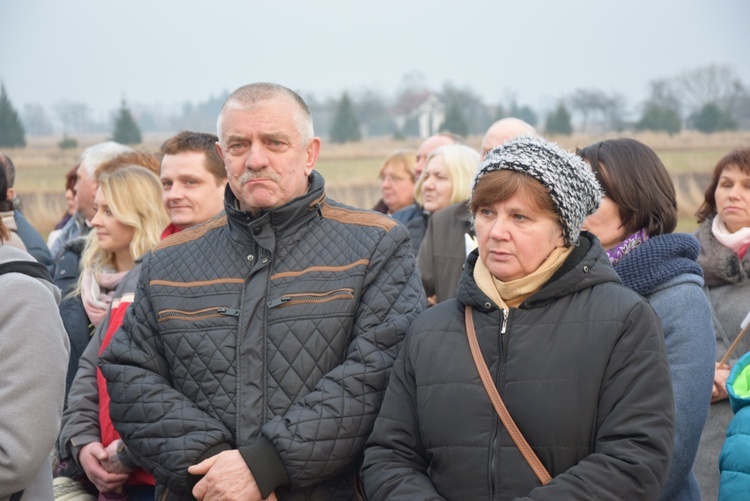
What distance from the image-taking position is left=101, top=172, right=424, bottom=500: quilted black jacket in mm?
2816

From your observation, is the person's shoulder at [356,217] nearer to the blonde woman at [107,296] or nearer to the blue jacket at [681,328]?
the blue jacket at [681,328]

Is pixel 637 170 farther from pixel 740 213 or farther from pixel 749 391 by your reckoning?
pixel 740 213

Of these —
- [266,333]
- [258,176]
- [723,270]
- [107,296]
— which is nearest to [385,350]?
→ [266,333]

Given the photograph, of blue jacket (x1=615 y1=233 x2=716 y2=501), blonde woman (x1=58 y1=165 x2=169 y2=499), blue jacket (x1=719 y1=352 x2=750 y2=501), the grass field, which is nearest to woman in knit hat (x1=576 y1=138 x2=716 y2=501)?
blue jacket (x1=615 y1=233 x2=716 y2=501)

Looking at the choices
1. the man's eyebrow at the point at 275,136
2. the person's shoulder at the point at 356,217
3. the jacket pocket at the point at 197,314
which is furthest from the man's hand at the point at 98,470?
the man's eyebrow at the point at 275,136

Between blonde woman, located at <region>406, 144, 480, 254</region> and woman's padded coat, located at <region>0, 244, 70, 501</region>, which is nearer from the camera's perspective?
woman's padded coat, located at <region>0, 244, 70, 501</region>

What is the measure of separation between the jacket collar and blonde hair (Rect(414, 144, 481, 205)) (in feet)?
10.1

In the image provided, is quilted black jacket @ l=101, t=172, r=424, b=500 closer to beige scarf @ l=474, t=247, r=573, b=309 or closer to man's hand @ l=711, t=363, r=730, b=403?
beige scarf @ l=474, t=247, r=573, b=309

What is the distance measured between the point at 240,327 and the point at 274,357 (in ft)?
0.55

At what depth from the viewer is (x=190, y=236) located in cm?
335

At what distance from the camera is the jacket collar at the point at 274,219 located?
310cm

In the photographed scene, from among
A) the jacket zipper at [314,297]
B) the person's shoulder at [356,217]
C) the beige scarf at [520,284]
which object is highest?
the person's shoulder at [356,217]

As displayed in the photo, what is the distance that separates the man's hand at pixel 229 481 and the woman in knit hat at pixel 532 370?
15.8 inches

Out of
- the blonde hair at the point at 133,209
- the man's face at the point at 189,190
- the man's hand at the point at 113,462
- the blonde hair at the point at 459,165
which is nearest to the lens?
the man's hand at the point at 113,462
